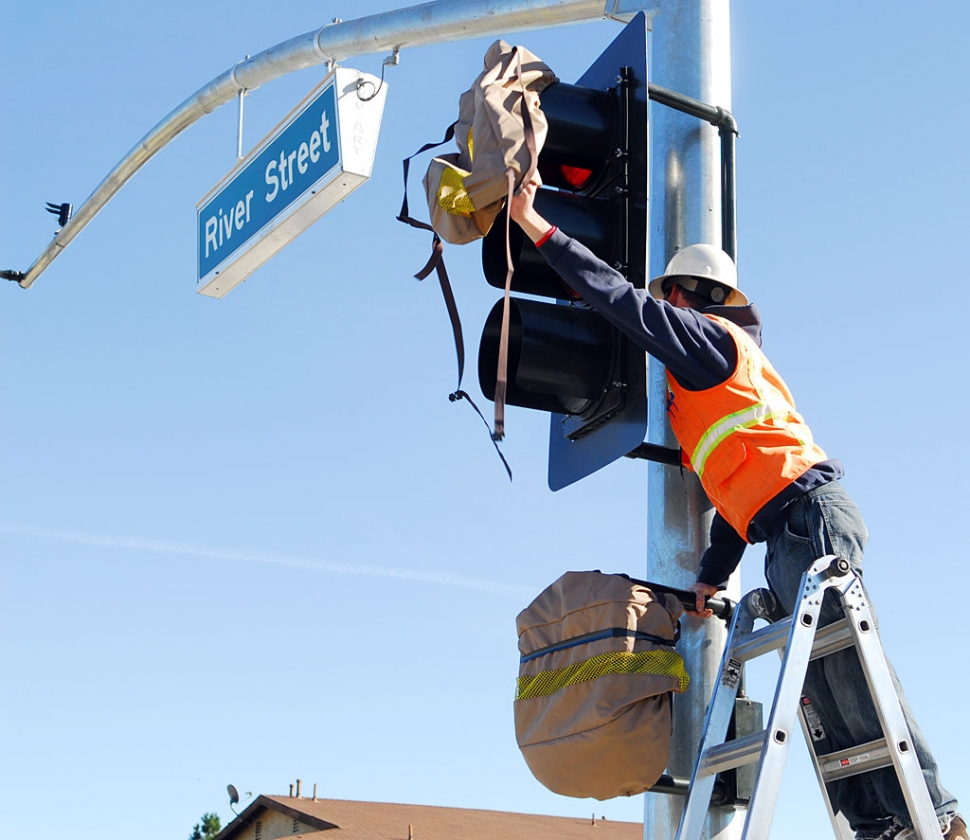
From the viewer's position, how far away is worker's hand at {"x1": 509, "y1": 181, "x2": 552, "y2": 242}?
4.29 meters

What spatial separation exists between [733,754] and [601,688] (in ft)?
1.55

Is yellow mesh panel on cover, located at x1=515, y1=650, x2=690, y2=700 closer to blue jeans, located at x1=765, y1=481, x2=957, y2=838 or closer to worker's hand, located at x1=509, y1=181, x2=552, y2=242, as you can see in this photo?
blue jeans, located at x1=765, y1=481, x2=957, y2=838

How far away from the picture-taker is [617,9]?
5.43 meters

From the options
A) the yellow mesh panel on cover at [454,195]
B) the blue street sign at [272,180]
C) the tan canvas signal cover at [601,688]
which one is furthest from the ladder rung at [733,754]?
the blue street sign at [272,180]

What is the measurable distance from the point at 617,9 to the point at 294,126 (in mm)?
1692

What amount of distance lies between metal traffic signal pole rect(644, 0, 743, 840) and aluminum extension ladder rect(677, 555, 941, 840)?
0.19 meters

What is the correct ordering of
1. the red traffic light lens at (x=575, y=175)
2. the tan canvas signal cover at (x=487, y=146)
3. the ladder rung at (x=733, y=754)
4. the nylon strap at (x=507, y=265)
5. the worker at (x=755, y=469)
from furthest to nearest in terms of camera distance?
the red traffic light lens at (x=575, y=175)
the tan canvas signal cover at (x=487, y=146)
the nylon strap at (x=507, y=265)
the worker at (x=755, y=469)
the ladder rung at (x=733, y=754)

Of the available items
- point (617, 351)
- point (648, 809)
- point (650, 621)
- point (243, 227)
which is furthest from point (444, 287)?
point (243, 227)

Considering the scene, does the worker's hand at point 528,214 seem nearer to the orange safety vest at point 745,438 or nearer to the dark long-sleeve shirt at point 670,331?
the dark long-sleeve shirt at point 670,331

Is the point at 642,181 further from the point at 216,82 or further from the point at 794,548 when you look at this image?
the point at 216,82

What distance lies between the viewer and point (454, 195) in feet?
14.9

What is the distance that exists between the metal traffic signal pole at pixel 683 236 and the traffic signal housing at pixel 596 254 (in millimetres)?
258

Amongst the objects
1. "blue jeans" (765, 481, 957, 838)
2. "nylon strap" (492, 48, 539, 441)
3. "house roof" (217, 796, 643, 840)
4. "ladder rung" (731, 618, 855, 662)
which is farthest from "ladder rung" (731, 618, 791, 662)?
"house roof" (217, 796, 643, 840)

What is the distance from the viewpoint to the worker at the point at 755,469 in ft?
Answer: 12.7
